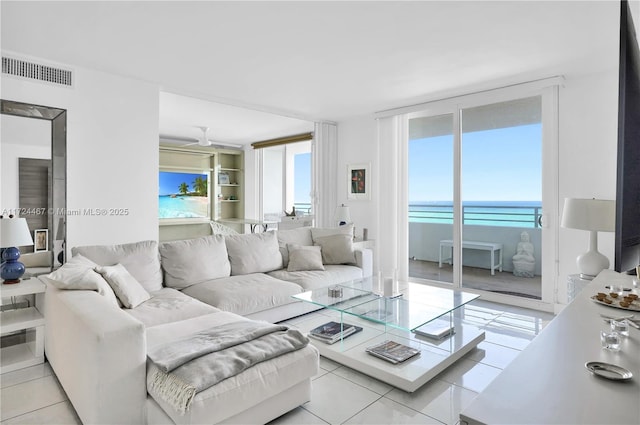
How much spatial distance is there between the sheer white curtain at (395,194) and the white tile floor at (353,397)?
2.47 m

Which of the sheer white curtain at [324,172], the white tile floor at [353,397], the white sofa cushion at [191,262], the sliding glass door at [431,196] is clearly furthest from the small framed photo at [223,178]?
the white tile floor at [353,397]

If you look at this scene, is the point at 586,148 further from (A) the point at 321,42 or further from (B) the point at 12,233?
(B) the point at 12,233

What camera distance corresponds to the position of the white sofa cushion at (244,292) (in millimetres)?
3072

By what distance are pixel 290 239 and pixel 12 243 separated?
2688mm

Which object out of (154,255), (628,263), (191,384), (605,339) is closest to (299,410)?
(191,384)

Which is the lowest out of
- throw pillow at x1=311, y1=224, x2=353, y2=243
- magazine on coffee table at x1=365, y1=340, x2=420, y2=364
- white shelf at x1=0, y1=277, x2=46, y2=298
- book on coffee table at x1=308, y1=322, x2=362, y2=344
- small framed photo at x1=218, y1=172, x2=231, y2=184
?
magazine on coffee table at x1=365, y1=340, x2=420, y2=364

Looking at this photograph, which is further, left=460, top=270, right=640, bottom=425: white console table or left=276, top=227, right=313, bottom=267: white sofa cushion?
left=276, top=227, right=313, bottom=267: white sofa cushion

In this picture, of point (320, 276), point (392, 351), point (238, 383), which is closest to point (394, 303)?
point (392, 351)

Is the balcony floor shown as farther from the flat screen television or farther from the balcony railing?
the flat screen television

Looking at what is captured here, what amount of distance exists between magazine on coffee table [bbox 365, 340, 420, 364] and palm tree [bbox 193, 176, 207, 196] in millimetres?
6062

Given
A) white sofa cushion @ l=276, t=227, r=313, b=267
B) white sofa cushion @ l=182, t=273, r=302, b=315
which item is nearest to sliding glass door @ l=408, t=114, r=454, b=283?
white sofa cushion @ l=276, t=227, r=313, b=267

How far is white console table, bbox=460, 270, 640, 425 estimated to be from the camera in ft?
2.42

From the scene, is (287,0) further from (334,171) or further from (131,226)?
(334,171)

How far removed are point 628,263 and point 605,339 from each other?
0.23m
